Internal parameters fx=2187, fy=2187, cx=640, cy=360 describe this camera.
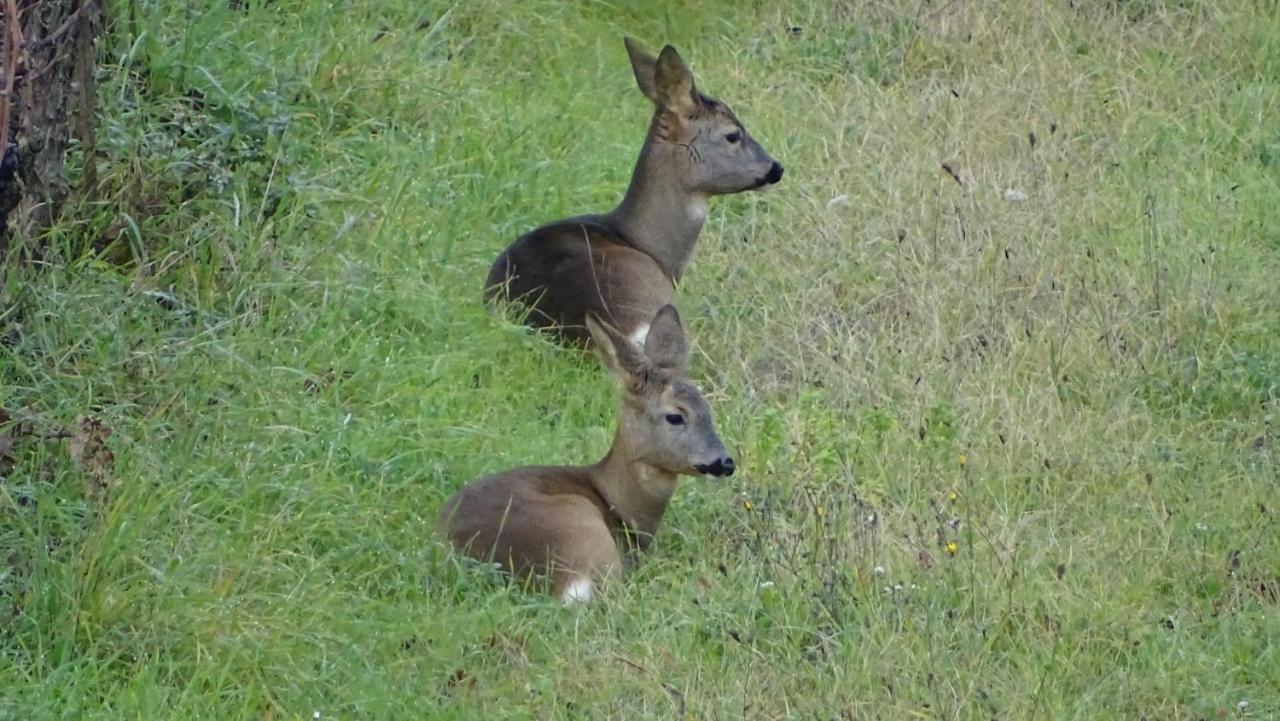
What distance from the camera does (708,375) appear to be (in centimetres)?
703

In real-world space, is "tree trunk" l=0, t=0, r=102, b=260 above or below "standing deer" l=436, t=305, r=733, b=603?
above

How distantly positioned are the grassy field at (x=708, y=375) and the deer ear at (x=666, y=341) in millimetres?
305

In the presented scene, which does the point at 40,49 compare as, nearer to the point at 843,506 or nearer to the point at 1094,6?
the point at 843,506

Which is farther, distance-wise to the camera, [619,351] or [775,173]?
[775,173]

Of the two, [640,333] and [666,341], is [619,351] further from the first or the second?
[640,333]

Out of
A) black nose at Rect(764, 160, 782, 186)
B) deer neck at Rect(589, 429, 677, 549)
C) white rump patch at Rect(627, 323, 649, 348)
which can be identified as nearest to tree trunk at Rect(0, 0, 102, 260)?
deer neck at Rect(589, 429, 677, 549)

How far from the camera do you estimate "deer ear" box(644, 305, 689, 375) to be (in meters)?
6.32

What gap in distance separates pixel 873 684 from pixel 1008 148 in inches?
158

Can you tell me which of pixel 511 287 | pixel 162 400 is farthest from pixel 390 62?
pixel 162 400

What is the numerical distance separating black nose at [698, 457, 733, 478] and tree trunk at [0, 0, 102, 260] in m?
2.00

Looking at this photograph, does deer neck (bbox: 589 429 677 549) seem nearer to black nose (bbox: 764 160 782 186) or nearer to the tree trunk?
the tree trunk

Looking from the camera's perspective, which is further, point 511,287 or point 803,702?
point 511,287

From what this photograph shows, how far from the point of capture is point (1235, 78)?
902cm

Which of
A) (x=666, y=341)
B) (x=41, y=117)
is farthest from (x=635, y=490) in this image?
(x=41, y=117)
